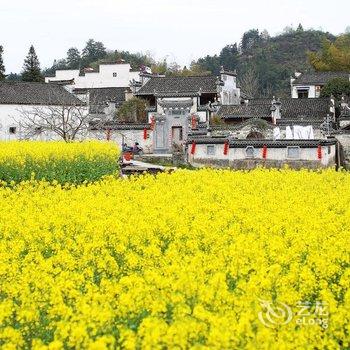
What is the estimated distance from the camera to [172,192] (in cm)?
1617

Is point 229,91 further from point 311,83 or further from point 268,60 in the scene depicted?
point 268,60

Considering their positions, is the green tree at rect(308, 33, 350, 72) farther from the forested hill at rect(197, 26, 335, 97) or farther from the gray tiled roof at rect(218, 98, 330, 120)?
the gray tiled roof at rect(218, 98, 330, 120)

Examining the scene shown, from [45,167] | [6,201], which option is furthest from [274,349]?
[45,167]

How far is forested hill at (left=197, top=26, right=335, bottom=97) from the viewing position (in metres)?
88.5

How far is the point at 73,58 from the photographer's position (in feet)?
368

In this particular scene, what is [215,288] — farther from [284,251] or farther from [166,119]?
[166,119]

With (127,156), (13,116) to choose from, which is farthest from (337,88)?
(127,156)

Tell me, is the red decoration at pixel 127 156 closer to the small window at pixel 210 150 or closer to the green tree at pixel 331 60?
the small window at pixel 210 150

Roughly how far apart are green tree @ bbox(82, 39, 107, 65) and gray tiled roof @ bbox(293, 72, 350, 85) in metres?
47.3

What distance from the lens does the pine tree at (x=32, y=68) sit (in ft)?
223

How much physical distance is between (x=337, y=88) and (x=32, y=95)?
26.4m

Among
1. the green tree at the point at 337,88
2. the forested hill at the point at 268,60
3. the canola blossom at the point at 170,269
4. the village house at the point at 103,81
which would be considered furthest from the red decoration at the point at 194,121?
the forested hill at the point at 268,60

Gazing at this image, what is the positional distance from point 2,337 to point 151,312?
1485 mm

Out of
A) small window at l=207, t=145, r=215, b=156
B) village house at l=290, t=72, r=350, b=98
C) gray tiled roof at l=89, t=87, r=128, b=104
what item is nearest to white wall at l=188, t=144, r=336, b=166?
small window at l=207, t=145, r=215, b=156
